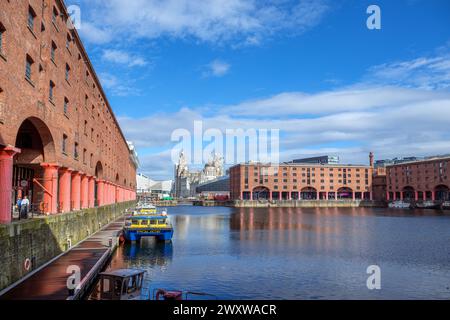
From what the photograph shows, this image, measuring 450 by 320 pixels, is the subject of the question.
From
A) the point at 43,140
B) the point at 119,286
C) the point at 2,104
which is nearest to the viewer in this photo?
the point at 119,286

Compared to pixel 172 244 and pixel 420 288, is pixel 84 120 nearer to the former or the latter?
pixel 172 244

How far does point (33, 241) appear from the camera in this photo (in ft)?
88.7

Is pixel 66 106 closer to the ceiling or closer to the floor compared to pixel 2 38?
closer to the floor

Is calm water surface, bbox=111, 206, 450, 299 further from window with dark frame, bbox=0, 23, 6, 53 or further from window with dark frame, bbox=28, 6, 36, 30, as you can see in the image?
window with dark frame, bbox=28, 6, 36, 30

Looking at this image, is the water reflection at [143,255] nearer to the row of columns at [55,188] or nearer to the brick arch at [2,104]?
the row of columns at [55,188]

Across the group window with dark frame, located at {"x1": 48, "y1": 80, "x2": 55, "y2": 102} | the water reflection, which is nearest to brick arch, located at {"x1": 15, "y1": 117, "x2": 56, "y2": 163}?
window with dark frame, located at {"x1": 48, "y1": 80, "x2": 55, "y2": 102}

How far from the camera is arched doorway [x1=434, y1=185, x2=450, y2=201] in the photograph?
604ft

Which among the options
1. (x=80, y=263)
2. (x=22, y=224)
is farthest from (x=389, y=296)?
(x=22, y=224)

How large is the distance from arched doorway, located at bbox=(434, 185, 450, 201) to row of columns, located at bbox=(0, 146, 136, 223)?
164351mm

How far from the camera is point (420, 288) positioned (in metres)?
30.8

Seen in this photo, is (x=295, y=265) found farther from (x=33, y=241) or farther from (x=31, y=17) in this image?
(x=31, y=17)

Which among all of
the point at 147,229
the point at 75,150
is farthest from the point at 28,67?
the point at 147,229

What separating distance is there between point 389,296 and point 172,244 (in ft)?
104

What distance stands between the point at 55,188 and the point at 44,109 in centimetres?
713
